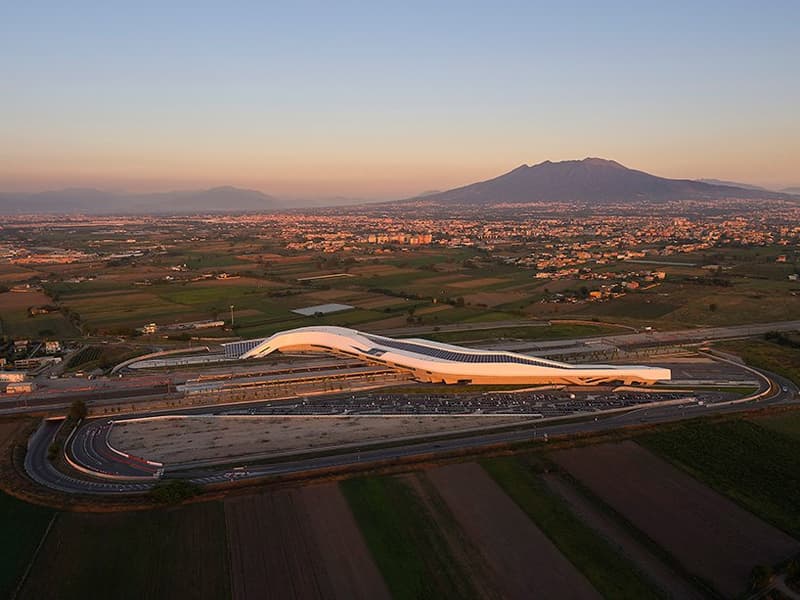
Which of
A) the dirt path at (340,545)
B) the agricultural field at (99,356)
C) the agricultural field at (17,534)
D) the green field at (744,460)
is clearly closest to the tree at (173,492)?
the agricultural field at (17,534)

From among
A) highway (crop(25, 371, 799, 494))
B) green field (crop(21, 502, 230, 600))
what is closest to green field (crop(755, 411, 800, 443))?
highway (crop(25, 371, 799, 494))

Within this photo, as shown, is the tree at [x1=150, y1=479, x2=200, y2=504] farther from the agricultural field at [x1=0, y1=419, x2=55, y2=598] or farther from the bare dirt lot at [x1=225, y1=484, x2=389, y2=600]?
the agricultural field at [x1=0, y1=419, x2=55, y2=598]

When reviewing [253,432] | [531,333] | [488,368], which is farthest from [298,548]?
[531,333]

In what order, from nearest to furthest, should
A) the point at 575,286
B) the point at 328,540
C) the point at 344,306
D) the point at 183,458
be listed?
the point at 328,540
the point at 183,458
the point at 344,306
the point at 575,286

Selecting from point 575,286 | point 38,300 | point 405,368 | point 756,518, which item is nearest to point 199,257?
point 38,300

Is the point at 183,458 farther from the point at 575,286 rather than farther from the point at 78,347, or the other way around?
the point at 575,286

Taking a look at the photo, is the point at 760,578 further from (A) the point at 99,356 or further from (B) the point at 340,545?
(A) the point at 99,356
